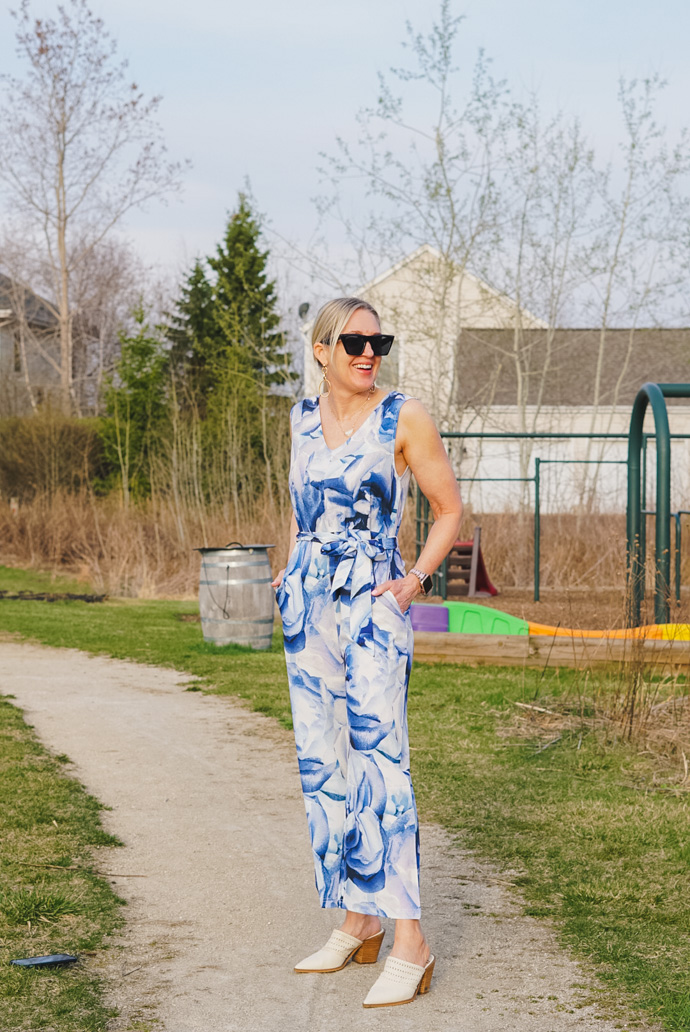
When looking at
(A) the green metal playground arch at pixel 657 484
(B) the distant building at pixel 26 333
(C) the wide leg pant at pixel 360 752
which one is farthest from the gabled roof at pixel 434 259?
(B) the distant building at pixel 26 333

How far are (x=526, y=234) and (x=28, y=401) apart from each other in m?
16.2

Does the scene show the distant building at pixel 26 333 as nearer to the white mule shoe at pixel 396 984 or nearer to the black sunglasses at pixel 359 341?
the black sunglasses at pixel 359 341

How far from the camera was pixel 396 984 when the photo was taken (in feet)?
10.8

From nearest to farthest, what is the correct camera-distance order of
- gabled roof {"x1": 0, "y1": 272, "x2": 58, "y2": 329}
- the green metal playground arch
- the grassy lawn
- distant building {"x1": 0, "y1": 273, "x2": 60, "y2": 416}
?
1. the grassy lawn
2. the green metal playground arch
3. distant building {"x1": 0, "y1": 273, "x2": 60, "y2": 416}
4. gabled roof {"x1": 0, "y1": 272, "x2": 58, "y2": 329}

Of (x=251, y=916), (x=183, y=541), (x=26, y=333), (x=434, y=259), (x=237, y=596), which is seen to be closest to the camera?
(x=251, y=916)

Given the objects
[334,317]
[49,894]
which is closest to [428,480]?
[334,317]

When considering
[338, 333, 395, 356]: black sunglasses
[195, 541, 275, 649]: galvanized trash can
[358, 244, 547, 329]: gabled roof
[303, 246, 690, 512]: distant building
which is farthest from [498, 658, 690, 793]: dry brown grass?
[358, 244, 547, 329]: gabled roof

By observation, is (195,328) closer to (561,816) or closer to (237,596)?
(237,596)

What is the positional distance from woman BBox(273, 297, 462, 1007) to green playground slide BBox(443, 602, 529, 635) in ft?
21.8

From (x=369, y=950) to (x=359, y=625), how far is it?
3.46ft

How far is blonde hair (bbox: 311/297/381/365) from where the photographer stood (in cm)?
346

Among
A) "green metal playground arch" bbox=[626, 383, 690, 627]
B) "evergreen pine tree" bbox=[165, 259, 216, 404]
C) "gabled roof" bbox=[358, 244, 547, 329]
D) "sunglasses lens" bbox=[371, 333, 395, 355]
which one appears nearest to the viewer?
"sunglasses lens" bbox=[371, 333, 395, 355]

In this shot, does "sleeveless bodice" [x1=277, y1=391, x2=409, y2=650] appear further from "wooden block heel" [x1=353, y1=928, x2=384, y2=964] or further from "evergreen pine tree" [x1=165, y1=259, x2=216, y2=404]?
"evergreen pine tree" [x1=165, y1=259, x2=216, y2=404]

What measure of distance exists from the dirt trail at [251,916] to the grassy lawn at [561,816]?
6.3 inches
